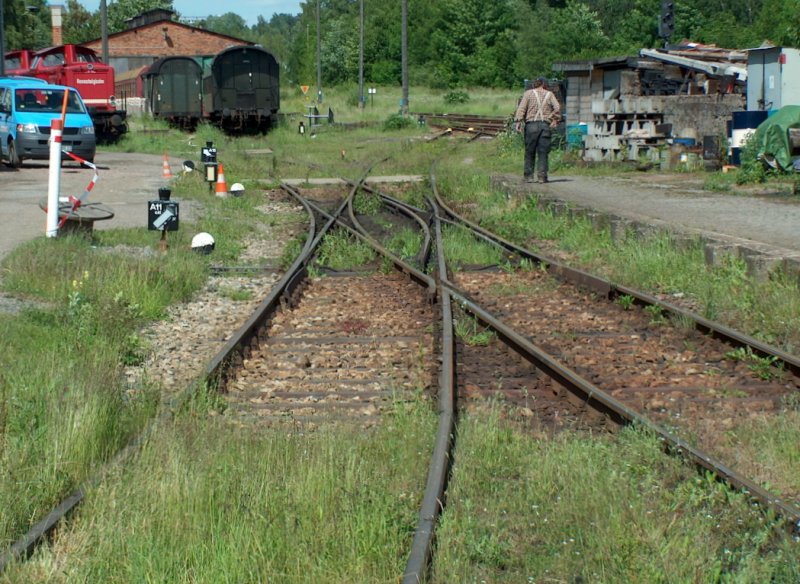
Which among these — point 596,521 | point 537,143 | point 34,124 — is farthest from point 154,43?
point 596,521

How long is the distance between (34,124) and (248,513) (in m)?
21.9

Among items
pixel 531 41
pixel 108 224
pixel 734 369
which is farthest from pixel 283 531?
pixel 531 41

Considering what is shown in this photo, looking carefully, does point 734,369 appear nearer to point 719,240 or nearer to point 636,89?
point 719,240

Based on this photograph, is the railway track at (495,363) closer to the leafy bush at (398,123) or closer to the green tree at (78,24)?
the leafy bush at (398,123)

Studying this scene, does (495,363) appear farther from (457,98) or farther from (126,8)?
(126,8)

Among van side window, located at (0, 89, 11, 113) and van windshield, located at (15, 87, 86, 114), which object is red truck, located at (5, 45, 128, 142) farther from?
van side window, located at (0, 89, 11, 113)

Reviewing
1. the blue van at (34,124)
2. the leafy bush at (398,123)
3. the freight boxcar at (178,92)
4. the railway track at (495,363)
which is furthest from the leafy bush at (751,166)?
the freight boxcar at (178,92)

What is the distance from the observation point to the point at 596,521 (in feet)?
14.9

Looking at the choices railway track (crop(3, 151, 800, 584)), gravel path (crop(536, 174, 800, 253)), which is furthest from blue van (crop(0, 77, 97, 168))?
railway track (crop(3, 151, 800, 584))

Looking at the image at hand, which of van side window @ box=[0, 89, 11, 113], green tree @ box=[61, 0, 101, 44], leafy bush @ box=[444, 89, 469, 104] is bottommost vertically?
van side window @ box=[0, 89, 11, 113]

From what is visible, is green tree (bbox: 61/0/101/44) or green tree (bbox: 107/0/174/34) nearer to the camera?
green tree (bbox: 61/0/101/44)

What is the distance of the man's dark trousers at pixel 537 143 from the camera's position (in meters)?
19.5

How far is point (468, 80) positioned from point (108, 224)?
253ft

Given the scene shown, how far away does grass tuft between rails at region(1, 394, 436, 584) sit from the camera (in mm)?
4055
